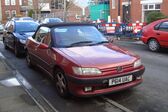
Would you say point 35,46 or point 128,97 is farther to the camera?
point 35,46

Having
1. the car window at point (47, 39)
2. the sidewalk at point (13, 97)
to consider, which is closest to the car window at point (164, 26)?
the car window at point (47, 39)

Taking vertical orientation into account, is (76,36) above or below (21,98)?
above

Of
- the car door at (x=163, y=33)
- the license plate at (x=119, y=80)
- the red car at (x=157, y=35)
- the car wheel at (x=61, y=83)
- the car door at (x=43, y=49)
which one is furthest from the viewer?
the red car at (x=157, y=35)

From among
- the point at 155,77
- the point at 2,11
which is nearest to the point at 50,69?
the point at 155,77

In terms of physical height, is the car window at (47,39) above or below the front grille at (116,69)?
above

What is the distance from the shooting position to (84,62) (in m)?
5.09

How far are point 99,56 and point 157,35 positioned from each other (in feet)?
20.8

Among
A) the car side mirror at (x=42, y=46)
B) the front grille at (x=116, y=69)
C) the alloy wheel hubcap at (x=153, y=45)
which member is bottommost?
the alloy wheel hubcap at (x=153, y=45)

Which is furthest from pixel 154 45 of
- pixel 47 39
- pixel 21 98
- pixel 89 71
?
pixel 21 98

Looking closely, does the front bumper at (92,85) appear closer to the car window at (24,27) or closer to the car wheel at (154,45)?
the car wheel at (154,45)

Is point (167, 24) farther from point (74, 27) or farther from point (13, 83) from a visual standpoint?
point (13, 83)

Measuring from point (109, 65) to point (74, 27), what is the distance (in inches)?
78.6

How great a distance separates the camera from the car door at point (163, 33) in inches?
422

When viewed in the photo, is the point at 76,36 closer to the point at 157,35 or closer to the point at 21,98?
the point at 21,98
